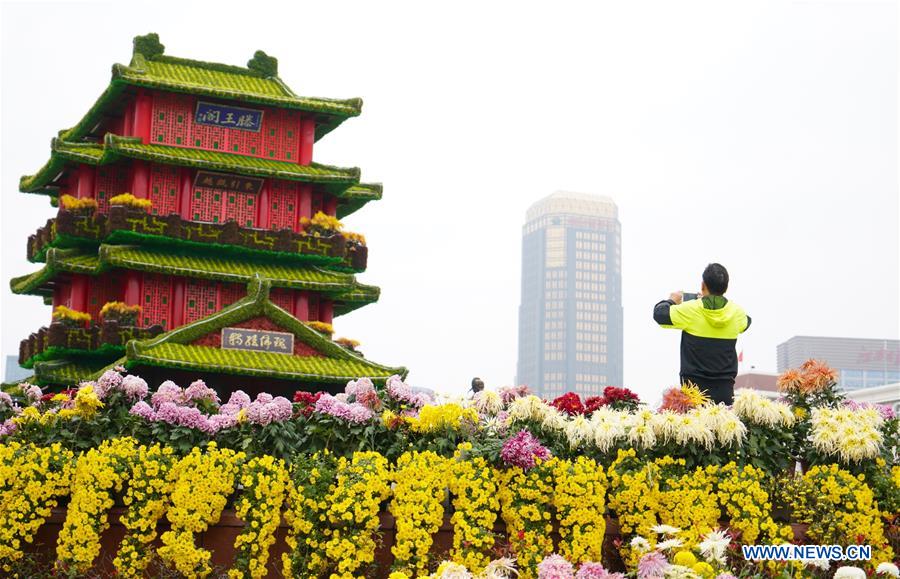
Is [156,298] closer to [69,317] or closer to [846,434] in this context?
[69,317]

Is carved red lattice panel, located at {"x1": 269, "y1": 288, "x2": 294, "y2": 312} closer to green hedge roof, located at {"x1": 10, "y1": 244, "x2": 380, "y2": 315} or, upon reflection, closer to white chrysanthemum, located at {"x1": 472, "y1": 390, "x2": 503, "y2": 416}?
green hedge roof, located at {"x1": 10, "y1": 244, "x2": 380, "y2": 315}

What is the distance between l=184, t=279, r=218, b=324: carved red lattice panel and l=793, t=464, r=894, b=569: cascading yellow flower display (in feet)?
66.5

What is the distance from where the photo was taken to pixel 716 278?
11.9 metres

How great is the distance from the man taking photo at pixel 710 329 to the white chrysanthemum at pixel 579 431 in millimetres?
1266

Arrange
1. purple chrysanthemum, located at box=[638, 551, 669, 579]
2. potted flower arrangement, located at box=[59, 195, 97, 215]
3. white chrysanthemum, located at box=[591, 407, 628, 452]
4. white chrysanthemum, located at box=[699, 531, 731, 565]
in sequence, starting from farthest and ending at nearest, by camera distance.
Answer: potted flower arrangement, located at box=[59, 195, 97, 215], white chrysanthemum, located at box=[591, 407, 628, 452], white chrysanthemum, located at box=[699, 531, 731, 565], purple chrysanthemum, located at box=[638, 551, 669, 579]

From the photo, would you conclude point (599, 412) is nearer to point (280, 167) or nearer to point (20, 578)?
point (20, 578)

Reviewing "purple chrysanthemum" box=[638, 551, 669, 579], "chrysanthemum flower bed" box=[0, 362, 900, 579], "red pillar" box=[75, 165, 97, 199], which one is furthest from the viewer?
"red pillar" box=[75, 165, 97, 199]

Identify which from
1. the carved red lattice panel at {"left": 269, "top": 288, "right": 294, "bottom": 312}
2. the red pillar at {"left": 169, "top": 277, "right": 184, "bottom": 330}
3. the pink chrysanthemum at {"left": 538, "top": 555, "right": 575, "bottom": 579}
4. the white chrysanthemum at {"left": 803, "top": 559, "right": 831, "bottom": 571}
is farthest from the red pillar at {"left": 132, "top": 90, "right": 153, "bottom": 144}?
the pink chrysanthemum at {"left": 538, "top": 555, "right": 575, "bottom": 579}

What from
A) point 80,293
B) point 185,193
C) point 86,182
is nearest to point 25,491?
point 185,193

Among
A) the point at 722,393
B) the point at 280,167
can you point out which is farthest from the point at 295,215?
the point at 722,393

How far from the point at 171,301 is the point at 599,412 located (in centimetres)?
1948

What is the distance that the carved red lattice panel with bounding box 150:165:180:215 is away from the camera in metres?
29.5

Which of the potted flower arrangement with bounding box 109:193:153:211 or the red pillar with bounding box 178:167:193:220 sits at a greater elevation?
the red pillar with bounding box 178:167:193:220

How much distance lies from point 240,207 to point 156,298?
309 cm
